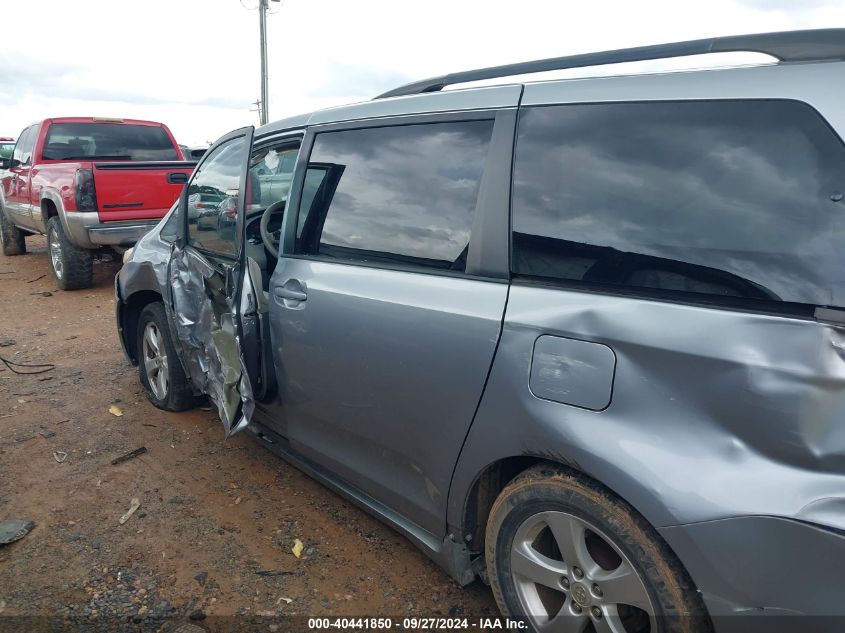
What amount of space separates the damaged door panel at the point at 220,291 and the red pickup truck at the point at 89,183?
3.33 metres

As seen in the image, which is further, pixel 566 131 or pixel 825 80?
pixel 566 131

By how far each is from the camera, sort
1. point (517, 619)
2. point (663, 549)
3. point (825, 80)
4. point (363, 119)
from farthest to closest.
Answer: point (363, 119) → point (517, 619) → point (663, 549) → point (825, 80)

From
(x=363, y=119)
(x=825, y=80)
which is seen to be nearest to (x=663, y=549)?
(x=825, y=80)

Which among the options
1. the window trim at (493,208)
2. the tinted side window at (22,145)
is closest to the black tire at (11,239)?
the tinted side window at (22,145)

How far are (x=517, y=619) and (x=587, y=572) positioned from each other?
1.27 ft

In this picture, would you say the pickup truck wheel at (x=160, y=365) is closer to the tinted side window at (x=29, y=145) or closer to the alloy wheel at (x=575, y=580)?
the alloy wheel at (x=575, y=580)

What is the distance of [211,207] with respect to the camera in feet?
11.0

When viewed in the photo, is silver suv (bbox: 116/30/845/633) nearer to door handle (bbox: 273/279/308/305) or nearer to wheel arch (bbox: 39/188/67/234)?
door handle (bbox: 273/279/308/305)

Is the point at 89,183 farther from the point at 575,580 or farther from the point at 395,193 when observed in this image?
the point at 575,580

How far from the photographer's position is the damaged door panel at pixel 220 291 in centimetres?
289

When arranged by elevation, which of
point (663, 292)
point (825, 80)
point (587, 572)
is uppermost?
point (825, 80)

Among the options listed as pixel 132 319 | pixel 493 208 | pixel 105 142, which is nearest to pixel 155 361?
pixel 132 319

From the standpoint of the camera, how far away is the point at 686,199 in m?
1.59

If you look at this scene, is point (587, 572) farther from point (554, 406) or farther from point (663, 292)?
point (663, 292)
